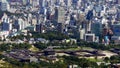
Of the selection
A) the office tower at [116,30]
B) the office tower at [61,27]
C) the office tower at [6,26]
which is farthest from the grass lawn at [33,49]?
the office tower at [116,30]

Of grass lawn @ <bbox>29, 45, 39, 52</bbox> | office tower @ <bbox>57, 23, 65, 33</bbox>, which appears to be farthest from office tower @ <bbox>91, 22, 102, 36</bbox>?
grass lawn @ <bbox>29, 45, 39, 52</bbox>

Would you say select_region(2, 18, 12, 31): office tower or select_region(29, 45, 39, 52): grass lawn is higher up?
select_region(2, 18, 12, 31): office tower

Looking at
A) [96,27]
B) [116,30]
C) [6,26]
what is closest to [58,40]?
[96,27]

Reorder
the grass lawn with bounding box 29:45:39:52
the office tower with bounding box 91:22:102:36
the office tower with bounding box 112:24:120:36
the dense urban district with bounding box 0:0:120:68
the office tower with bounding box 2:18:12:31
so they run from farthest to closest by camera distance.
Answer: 1. the office tower with bounding box 2:18:12:31
2. the office tower with bounding box 91:22:102:36
3. the office tower with bounding box 112:24:120:36
4. the grass lawn with bounding box 29:45:39:52
5. the dense urban district with bounding box 0:0:120:68

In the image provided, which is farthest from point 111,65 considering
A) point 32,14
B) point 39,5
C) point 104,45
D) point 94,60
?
point 39,5

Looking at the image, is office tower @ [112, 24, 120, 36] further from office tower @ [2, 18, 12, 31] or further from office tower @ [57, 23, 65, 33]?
office tower @ [2, 18, 12, 31]

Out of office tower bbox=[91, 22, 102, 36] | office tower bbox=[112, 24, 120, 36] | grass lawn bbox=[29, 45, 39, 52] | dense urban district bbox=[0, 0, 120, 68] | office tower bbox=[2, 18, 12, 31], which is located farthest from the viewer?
office tower bbox=[2, 18, 12, 31]

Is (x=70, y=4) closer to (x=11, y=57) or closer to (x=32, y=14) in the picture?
(x=32, y=14)

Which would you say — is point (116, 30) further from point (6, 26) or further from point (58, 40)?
point (6, 26)
